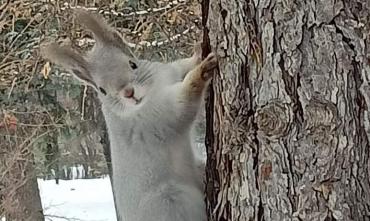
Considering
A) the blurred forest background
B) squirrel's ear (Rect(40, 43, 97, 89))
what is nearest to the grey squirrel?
squirrel's ear (Rect(40, 43, 97, 89))

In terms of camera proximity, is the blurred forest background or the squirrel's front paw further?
the blurred forest background

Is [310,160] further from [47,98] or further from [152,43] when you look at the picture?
[47,98]

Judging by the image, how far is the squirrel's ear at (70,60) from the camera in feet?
7.18

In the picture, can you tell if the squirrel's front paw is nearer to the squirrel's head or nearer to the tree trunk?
the tree trunk

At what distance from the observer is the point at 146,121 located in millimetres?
2082

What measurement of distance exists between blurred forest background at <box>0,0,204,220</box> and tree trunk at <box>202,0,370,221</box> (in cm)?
60

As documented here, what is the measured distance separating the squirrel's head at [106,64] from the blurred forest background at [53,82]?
0.24 metres

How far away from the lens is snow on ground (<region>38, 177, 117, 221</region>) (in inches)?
310

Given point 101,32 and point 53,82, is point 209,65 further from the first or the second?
point 53,82

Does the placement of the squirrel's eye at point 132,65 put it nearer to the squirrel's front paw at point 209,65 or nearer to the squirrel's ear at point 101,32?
the squirrel's ear at point 101,32

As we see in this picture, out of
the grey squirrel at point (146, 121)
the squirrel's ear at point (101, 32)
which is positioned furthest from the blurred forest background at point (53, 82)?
the squirrel's ear at point (101, 32)

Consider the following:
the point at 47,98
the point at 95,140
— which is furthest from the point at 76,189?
the point at 47,98

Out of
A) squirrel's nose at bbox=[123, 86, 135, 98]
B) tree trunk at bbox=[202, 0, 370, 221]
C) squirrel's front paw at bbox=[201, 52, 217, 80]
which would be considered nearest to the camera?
tree trunk at bbox=[202, 0, 370, 221]

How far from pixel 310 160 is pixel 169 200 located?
1.89ft
